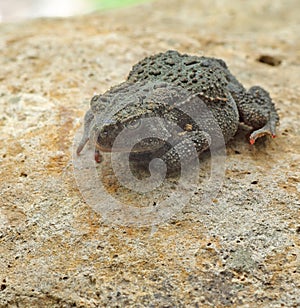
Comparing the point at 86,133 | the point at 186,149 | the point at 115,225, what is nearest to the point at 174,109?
the point at 186,149

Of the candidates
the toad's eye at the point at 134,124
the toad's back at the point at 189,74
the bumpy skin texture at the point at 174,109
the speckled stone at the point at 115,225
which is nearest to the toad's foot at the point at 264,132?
the bumpy skin texture at the point at 174,109

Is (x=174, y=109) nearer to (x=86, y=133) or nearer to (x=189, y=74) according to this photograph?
(x=189, y=74)

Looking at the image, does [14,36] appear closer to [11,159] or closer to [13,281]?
[11,159]

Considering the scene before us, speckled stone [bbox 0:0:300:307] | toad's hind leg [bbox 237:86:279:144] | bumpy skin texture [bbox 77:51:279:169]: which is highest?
bumpy skin texture [bbox 77:51:279:169]

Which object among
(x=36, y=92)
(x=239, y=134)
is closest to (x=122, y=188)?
(x=239, y=134)

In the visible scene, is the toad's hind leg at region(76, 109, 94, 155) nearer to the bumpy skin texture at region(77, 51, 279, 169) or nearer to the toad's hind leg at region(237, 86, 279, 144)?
the bumpy skin texture at region(77, 51, 279, 169)

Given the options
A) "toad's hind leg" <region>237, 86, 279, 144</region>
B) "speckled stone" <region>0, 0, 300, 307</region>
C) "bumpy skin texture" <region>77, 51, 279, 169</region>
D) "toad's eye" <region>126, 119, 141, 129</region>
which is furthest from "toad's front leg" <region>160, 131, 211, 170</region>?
"toad's hind leg" <region>237, 86, 279, 144</region>

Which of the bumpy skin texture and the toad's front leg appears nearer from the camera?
the bumpy skin texture
